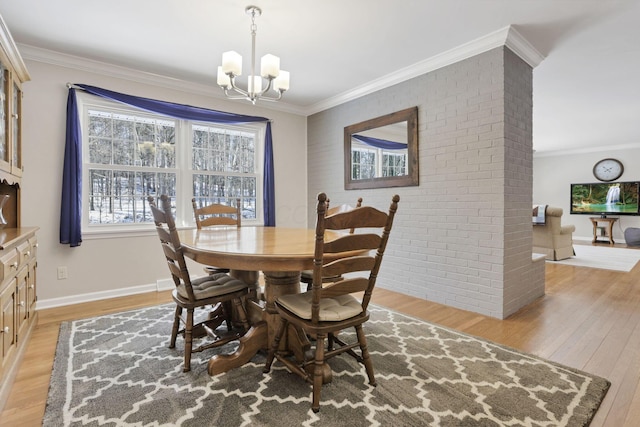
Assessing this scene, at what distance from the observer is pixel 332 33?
2740 millimetres

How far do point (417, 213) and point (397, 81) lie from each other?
147cm

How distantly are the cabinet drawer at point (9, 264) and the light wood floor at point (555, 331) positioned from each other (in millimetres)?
592

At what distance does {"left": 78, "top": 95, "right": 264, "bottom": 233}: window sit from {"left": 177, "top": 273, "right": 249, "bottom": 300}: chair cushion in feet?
6.37

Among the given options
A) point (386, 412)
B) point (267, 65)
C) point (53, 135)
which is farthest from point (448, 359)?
point (53, 135)

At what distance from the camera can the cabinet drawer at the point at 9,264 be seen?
1.61 meters

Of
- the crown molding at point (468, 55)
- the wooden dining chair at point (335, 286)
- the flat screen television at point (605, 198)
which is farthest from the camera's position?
the flat screen television at point (605, 198)

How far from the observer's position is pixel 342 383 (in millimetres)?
1761

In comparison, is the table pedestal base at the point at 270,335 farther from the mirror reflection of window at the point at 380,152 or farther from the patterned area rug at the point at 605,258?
the patterned area rug at the point at 605,258

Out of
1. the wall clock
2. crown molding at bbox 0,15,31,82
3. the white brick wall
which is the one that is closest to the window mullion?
crown molding at bbox 0,15,31,82

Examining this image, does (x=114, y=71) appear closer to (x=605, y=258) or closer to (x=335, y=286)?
(x=335, y=286)

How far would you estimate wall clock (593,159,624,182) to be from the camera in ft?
25.9

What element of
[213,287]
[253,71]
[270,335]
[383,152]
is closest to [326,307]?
[270,335]

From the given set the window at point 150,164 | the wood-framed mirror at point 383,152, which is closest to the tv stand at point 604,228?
the wood-framed mirror at point 383,152

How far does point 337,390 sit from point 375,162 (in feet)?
8.96
